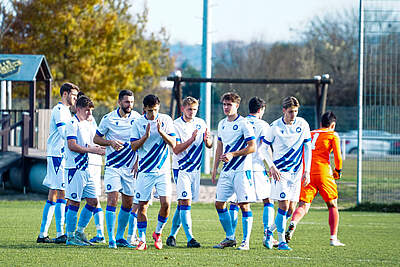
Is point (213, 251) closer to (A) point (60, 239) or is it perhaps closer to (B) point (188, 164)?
(B) point (188, 164)

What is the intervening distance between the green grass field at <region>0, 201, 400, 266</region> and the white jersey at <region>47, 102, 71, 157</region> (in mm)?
1420

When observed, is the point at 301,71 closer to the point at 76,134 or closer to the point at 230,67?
the point at 230,67

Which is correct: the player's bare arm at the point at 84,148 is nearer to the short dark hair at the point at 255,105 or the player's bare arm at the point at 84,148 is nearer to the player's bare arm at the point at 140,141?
the player's bare arm at the point at 140,141

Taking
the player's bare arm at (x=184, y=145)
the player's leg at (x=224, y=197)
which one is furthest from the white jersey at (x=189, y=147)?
the player's leg at (x=224, y=197)

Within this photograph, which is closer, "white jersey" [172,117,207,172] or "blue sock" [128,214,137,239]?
"blue sock" [128,214,137,239]

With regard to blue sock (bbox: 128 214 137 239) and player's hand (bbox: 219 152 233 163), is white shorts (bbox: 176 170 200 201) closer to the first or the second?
blue sock (bbox: 128 214 137 239)

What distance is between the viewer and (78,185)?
31.6 feet

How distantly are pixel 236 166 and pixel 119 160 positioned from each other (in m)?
1.68

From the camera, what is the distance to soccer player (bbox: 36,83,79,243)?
32.6ft

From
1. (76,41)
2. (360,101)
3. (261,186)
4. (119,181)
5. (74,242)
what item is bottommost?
(74,242)

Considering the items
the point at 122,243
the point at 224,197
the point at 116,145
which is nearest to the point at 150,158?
the point at 116,145

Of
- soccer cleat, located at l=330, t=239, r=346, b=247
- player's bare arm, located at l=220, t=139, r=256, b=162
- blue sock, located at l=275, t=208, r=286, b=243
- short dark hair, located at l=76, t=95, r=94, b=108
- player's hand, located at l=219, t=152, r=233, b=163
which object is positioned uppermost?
short dark hair, located at l=76, t=95, r=94, b=108

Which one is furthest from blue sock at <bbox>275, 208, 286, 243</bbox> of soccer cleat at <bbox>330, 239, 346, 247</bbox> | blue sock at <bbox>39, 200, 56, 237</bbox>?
blue sock at <bbox>39, 200, 56, 237</bbox>

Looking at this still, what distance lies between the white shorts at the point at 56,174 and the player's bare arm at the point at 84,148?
81cm
